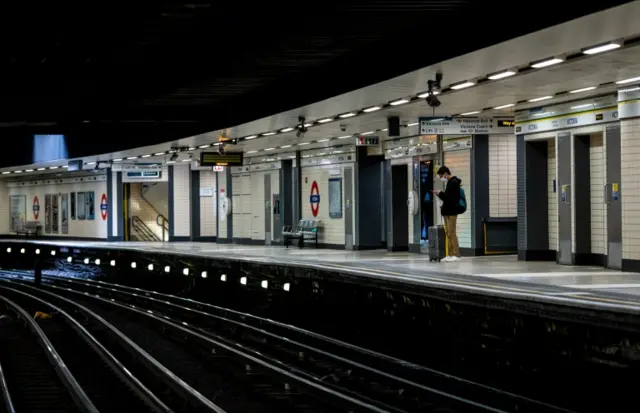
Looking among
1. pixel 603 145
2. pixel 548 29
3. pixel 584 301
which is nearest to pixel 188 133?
pixel 603 145

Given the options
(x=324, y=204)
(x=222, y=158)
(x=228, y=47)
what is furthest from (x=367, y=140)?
(x=228, y=47)

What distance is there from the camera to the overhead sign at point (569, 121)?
18.6 meters

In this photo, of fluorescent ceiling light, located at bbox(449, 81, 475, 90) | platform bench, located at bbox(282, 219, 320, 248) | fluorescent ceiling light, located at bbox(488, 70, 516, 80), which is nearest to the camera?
fluorescent ceiling light, located at bbox(488, 70, 516, 80)

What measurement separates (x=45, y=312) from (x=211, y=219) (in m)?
19.9

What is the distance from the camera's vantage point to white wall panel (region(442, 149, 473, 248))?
24.5m

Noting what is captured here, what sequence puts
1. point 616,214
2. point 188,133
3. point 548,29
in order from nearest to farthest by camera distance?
point 548,29
point 616,214
point 188,133

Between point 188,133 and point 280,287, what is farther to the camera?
point 188,133

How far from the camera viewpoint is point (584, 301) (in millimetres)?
9625

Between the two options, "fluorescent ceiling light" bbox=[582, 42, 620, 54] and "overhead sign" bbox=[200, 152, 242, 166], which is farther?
"overhead sign" bbox=[200, 152, 242, 166]

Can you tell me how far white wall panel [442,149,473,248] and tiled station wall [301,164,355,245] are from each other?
6194 millimetres

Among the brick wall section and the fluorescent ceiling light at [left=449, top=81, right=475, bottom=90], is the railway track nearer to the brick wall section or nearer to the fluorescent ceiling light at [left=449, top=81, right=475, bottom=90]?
the fluorescent ceiling light at [left=449, top=81, right=475, bottom=90]

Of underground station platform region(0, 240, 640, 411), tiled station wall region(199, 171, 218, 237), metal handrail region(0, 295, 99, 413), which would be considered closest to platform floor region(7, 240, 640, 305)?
underground station platform region(0, 240, 640, 411)

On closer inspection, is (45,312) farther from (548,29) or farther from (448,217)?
(548,29)

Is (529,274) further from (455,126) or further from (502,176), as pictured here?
(502,176)
